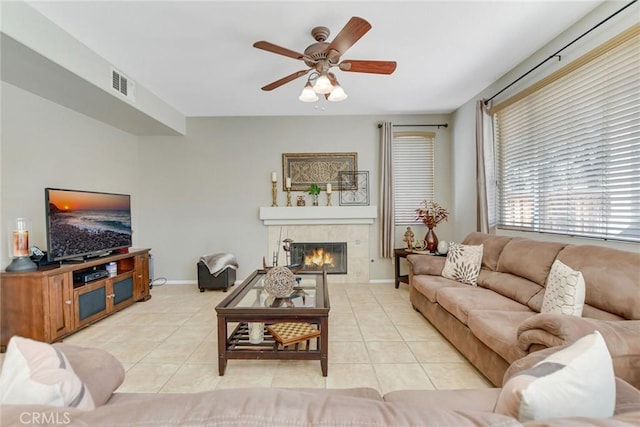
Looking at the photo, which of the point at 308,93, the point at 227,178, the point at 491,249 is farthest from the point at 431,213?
the point at 227,178

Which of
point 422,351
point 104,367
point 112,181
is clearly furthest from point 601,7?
point 112,181

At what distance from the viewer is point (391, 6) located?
220 centimetres

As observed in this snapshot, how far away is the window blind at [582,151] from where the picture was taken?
79.0 inches

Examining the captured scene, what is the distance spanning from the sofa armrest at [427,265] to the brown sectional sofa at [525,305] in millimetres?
180

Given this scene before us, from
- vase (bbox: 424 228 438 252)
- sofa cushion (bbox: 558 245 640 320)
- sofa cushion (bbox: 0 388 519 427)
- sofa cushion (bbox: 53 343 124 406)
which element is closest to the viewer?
sofa cushion (bbox: 0 388 519 427)

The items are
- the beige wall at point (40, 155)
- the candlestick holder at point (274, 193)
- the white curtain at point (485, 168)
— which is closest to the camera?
the beige wall at point (40, 155)

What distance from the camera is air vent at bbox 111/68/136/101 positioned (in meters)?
3.01

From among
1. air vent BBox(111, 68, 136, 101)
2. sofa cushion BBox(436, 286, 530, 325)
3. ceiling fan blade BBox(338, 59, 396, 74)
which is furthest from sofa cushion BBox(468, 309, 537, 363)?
air vent BBox(111, 68, 136, 101)

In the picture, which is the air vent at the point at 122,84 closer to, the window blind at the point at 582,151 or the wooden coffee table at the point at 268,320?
the wooden coffee table at the point at 268,320

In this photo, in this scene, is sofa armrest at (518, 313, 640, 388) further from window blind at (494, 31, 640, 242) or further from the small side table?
the small side table

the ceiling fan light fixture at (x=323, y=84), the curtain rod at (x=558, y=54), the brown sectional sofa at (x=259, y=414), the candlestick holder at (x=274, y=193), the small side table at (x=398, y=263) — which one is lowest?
the small side table at (x=398, y=263)

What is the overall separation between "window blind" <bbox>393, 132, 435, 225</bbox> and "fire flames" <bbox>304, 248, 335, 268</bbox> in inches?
48.7

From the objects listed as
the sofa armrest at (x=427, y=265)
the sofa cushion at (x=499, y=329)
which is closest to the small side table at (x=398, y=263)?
the sofa armrest at (x=427, y=265)

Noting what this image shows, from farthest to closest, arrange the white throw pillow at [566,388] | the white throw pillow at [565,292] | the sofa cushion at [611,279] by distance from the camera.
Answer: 1. the white throw pillow at [565,292]
2. the sofa cushion at [611,279]
3. the white throw pillow at [566,388]
